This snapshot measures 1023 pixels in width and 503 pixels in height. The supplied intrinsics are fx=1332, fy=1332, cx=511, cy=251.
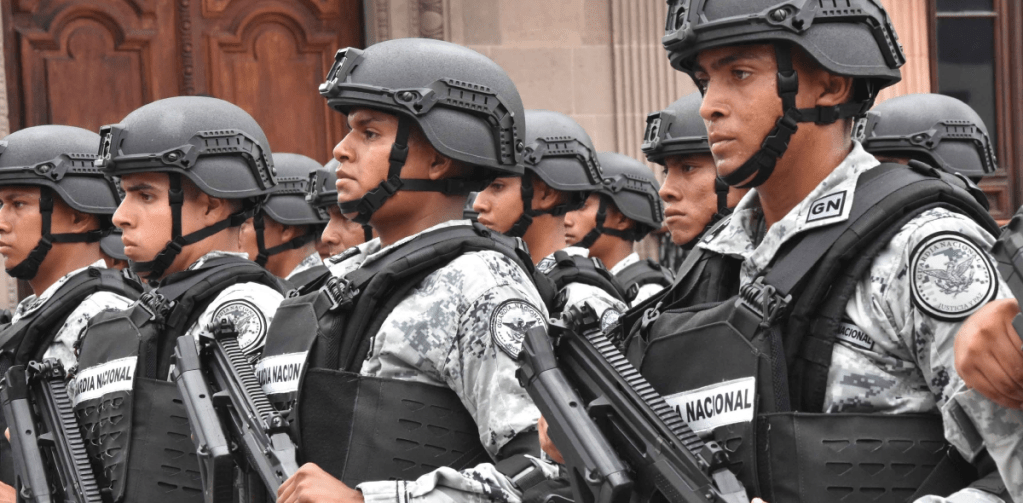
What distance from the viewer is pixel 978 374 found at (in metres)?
2.04

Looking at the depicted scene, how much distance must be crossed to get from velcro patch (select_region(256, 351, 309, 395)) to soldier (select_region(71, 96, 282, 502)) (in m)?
0.35

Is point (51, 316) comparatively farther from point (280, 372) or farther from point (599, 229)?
point (599, 229)

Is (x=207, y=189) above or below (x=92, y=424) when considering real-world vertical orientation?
above

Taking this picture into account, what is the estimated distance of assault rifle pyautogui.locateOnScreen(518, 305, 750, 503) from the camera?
2547 millimetres

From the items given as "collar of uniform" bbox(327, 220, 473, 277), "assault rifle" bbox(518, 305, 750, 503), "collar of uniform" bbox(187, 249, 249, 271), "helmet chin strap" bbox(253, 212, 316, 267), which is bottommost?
"helmet chin strap" bbox(253, 212, 316, 267)

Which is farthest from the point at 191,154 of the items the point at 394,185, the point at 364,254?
the point at 394,185

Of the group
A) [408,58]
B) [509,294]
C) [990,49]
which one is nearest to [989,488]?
[509,294]

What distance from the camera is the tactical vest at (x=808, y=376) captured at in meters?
2.51

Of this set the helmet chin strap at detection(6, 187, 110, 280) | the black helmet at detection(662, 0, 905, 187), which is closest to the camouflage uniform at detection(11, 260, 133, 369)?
the helmet chin strap at detection(6, 187, 110, 280)

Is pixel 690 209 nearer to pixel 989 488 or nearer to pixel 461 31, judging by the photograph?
pixel 989 488

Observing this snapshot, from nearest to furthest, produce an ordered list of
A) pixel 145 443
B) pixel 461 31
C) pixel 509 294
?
1. pixel 509 294
2. pixel 145 443
3. pixel 461 31

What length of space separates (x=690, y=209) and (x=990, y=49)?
6.22 metres

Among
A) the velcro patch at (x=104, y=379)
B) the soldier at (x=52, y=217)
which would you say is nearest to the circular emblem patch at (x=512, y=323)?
the velcro patch at (x=104, y=379)

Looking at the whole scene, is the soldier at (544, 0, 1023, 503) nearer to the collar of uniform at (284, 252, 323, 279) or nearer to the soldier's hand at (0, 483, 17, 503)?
the soldier's hand at (0, 483, 17, 503)
